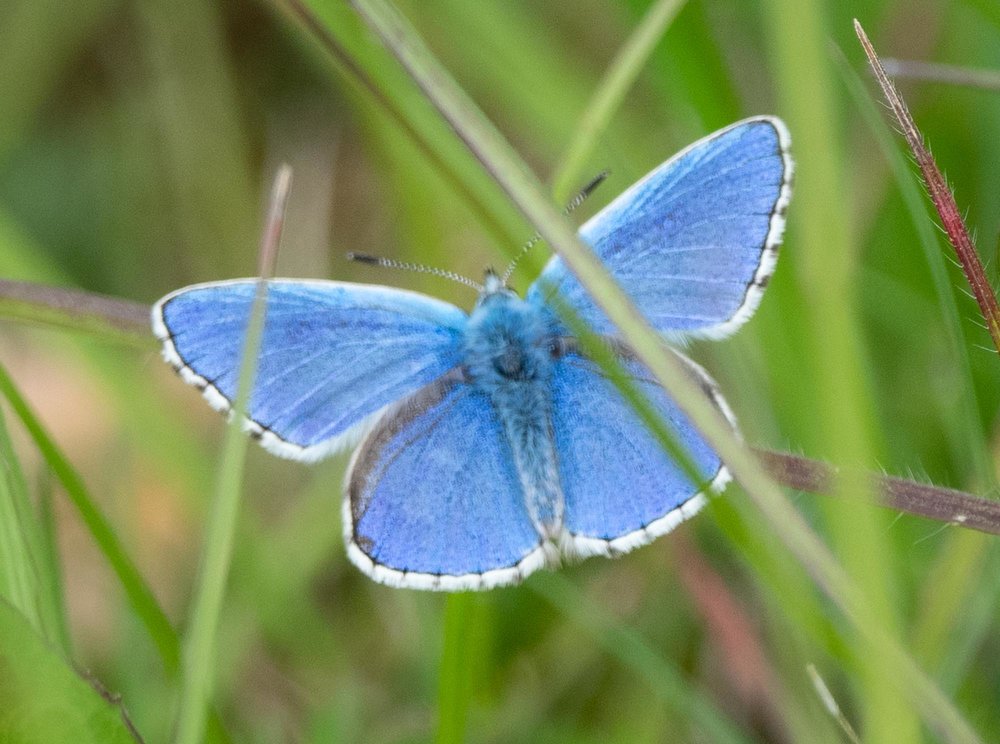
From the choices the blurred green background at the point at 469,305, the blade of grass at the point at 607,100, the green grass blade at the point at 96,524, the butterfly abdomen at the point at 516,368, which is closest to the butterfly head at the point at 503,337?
the butterfly abdomen at the point at 516,368

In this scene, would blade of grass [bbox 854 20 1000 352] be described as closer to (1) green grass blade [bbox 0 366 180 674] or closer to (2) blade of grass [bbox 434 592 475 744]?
(2) blade of grass [bbox 434 592 475 744]

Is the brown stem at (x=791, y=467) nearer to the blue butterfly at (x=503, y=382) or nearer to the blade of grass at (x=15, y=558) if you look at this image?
the blue butterfly at (x=503, y=382)

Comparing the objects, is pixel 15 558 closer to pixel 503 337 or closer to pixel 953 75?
pixel 503 337

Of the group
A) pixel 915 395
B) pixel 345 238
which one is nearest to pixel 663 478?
pixel 915 395

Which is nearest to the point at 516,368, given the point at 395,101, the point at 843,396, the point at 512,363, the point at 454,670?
the point at 512,363

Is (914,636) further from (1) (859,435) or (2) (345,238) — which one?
(2) (345,238)

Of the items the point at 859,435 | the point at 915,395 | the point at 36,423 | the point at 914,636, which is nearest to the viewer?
the point at 859,435

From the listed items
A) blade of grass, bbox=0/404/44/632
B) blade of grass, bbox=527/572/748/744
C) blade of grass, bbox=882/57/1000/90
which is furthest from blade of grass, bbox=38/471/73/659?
blade of grass, bbox=882/57/1000/90
